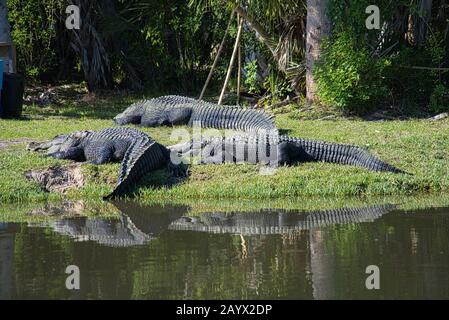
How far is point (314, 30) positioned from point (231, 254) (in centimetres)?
870

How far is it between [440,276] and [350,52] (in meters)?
8.44

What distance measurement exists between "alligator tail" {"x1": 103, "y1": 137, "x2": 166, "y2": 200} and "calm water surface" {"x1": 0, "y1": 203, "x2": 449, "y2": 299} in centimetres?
78

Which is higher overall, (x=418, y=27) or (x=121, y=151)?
(x=418, y=27)

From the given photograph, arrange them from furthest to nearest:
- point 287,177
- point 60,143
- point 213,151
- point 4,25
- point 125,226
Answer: point 4,25 → point 60,143 → point 213,151 → point 287,177 → point 125,226

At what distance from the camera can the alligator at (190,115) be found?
13.9 metres

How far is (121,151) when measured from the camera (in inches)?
445

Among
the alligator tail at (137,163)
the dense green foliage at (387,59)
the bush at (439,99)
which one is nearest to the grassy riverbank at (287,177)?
the alligator tail at (137,163)

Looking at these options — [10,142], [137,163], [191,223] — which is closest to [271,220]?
[191,223]

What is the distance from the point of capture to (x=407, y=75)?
1534cm

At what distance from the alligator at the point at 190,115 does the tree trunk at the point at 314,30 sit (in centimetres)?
175

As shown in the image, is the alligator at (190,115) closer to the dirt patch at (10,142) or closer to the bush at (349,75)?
the bush at (349,75)

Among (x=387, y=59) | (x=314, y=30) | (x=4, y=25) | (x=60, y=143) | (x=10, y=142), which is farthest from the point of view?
(x=4, y=25)

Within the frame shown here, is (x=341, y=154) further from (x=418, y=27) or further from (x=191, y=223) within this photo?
(x=418, y=27)

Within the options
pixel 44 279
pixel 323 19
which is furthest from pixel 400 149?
pixel 44 279
